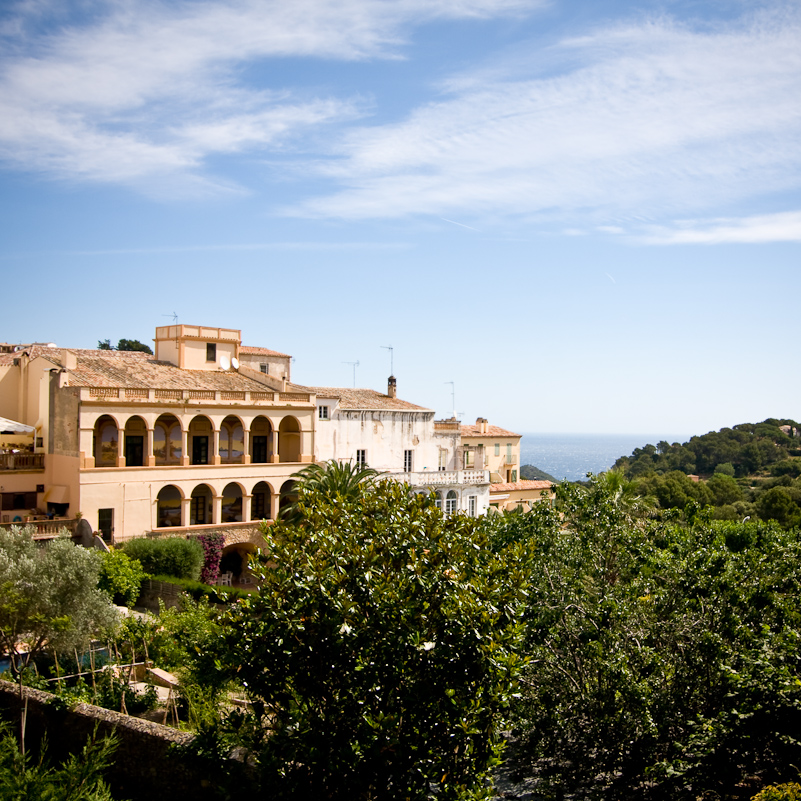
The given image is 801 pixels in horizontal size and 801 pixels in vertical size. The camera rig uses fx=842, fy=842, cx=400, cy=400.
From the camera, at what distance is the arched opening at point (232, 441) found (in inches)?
1833

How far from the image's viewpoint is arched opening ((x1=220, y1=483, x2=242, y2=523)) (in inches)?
1793

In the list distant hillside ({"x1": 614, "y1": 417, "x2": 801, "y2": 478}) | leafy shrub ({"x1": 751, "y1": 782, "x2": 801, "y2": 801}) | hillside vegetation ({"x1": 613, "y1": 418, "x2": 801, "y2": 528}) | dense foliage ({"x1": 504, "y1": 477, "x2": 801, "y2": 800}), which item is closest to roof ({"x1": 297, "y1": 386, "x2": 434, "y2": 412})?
hillside vegetation ({"x1": 613, "y1": 418, "x2": 801, "y2": 528})

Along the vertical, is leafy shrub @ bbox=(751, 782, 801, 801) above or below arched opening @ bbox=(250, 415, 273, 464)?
below

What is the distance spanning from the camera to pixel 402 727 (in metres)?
13.6

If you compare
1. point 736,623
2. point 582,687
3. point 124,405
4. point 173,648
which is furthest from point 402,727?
point 124,405

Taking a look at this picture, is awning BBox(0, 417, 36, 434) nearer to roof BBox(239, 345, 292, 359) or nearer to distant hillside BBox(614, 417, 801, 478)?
roof BBox(239, 345, 292, 359)

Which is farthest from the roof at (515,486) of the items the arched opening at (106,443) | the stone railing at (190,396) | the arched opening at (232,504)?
the arched opening at (106,443)

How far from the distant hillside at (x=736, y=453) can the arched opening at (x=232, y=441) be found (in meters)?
73.9

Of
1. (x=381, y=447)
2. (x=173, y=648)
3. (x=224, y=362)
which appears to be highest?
(x=224, y=362)

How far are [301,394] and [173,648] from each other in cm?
2358

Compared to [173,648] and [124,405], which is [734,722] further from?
[124,405]

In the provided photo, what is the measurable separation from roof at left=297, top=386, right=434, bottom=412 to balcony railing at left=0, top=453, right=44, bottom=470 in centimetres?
1485

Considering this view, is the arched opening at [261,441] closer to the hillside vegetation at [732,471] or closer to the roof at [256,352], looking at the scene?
the roof at [256,352]

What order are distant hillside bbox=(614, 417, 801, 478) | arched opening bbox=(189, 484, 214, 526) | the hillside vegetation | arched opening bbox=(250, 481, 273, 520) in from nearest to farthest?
arched opening bbox=(189, 484, 214, 526), arched opening bbox=(250, 481, 273, 520), the hillside vegetation, distant hillside bbox=(614, 417, 801, 478)
